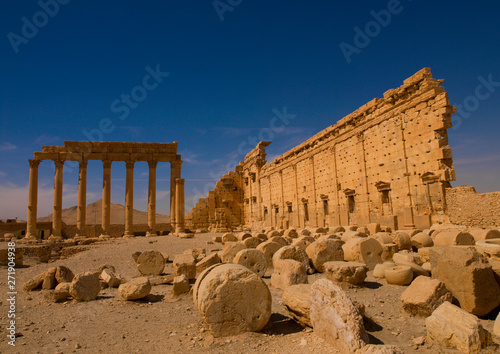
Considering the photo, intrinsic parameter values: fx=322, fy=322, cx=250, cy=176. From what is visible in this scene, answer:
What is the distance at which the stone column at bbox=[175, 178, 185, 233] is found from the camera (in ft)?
89.9

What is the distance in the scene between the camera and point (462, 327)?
3.71m

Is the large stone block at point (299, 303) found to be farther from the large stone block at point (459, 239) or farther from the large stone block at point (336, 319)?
the large stone block at point (459, 239)

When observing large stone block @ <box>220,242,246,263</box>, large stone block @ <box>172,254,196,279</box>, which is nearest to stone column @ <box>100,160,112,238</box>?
large stone block @ <box>220,242,246,263</box>

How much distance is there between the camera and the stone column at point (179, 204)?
2739 cm

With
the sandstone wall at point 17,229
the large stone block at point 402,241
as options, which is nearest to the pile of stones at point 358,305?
the large stone block at point 402,241

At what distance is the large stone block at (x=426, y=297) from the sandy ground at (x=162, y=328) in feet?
0.46

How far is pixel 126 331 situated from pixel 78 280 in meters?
2.46

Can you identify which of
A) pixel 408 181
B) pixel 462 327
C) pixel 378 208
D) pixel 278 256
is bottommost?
pixel 462 327

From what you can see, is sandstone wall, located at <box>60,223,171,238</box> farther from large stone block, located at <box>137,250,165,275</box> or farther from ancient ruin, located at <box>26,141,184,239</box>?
large stone block, located at <box>137,250,165,275</box>

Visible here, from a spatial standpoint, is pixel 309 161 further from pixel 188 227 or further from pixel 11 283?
pixel 11 283

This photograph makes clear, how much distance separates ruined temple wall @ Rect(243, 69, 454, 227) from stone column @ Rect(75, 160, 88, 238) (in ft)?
55.6

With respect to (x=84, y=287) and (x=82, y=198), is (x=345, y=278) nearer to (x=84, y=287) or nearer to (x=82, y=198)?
(x=84, y=287)

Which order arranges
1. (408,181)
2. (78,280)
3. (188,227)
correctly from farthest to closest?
(188,227) → (408,181) → (78,280)

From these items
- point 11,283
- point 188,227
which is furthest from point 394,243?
point 188,227
